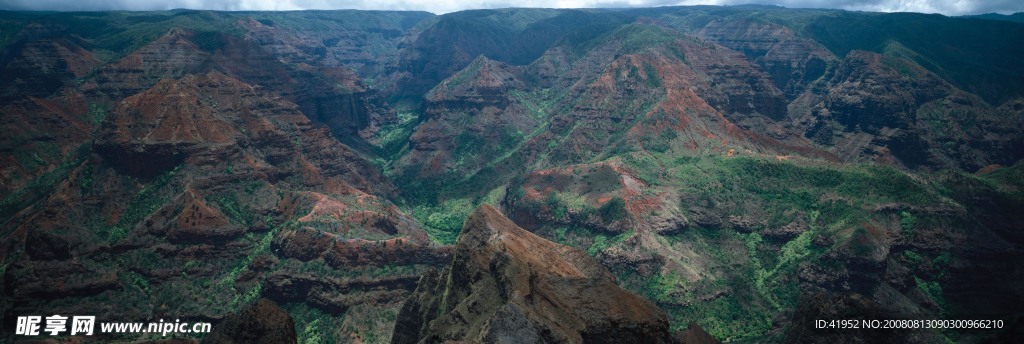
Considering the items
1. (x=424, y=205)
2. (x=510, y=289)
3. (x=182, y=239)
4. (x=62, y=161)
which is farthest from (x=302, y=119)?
(x=510, y=289)

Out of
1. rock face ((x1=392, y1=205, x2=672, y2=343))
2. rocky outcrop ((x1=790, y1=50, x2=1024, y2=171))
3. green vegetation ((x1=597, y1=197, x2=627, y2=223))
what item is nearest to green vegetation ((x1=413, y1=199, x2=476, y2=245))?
green vegetation ((x1=597, y1=197, x2=627, y2=223))

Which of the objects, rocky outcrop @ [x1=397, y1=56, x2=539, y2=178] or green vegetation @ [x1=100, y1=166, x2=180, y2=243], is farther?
rocky outcrop @ [x1=397, y1=56, x2=539, y2=178]

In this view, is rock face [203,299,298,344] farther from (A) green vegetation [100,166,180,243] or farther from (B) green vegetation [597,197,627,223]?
(B) green vegetation [597,197,627,223]

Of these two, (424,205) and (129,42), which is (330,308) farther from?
(129,42)

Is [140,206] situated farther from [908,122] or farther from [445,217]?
[908,122]

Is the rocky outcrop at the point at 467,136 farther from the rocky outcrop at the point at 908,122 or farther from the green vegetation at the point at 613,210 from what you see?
the rocky outcrop at the point at 908,122

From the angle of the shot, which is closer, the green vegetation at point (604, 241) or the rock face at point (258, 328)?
the rock face at point (258, 328)

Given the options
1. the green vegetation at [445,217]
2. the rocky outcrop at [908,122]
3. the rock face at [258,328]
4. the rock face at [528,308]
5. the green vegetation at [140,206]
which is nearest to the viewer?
the rock face at [528,308]

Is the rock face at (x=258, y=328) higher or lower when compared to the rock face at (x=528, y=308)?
Answer: lower

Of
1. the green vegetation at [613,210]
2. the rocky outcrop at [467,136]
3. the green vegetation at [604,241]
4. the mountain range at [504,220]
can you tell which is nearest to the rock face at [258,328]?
the mountain range at [504,220]
